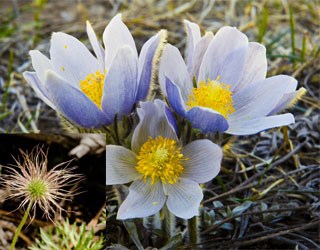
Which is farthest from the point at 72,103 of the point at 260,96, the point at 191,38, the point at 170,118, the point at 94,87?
the point at 260,96

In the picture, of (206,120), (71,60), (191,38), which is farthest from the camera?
(71,60)

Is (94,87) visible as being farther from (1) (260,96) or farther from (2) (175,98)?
(1) (260,96)

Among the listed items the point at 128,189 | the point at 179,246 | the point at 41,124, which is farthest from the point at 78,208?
the point at 41,124

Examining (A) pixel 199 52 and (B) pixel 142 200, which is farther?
(A) pixel 199 52

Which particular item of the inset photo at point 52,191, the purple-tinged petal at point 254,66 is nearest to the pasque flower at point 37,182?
the inset photo at point 52,191

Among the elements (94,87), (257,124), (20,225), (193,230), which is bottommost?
(193,230)

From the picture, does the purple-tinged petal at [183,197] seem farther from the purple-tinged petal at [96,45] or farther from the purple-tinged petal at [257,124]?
the purple-tinged petal at [96,45]

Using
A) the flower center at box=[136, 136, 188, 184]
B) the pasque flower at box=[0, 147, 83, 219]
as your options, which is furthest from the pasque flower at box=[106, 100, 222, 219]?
the pasque flower at box=[0, 147, 83, 219]
